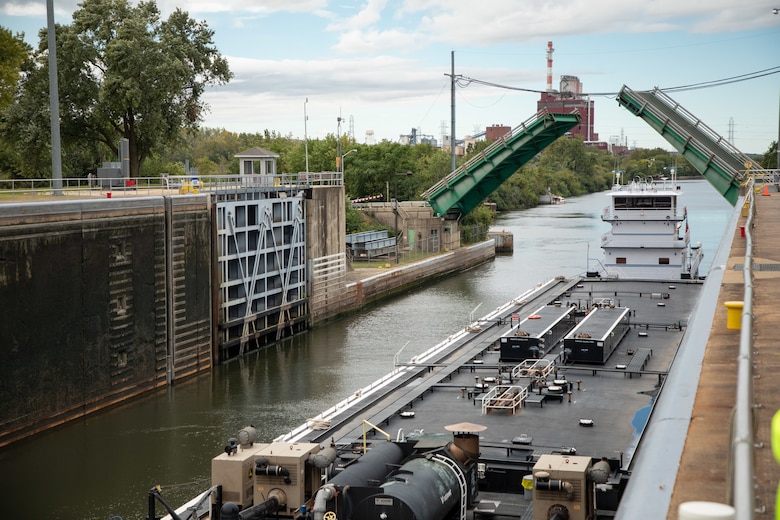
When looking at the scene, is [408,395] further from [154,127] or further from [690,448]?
[154,127]

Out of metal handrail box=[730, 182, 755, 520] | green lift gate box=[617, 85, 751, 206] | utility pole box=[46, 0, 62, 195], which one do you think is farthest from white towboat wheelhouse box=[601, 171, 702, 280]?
metal handrail box=[730, 182, 755, 520]

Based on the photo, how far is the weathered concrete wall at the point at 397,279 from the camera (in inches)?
1566

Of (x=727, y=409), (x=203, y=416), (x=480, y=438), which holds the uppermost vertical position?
(x=727, y=409)

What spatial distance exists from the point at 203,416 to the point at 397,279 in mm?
22637

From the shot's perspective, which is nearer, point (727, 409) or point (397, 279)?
point (727, 409)

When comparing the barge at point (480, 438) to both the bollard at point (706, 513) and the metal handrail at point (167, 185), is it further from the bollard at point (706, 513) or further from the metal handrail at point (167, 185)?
the metal handrail at point (167, 185)

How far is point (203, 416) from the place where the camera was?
24.4 meters

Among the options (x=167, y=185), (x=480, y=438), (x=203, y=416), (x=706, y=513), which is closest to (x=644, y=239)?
(x=167, y=185)

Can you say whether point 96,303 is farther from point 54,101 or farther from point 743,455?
point 743,455

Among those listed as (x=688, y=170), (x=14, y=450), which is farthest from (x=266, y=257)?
(x=688, y=170)

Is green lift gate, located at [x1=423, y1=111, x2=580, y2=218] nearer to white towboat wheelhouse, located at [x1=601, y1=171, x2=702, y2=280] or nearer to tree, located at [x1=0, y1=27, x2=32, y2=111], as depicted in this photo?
white towboat wheelhouse, located at [x1=601, y1=171, x2=702, y2=280]

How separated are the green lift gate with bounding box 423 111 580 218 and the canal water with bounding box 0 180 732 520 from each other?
622 cm

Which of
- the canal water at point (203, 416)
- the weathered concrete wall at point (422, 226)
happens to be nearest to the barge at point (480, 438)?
the canal water at point (203, 416)

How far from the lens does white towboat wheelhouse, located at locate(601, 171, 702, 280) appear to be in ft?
121
